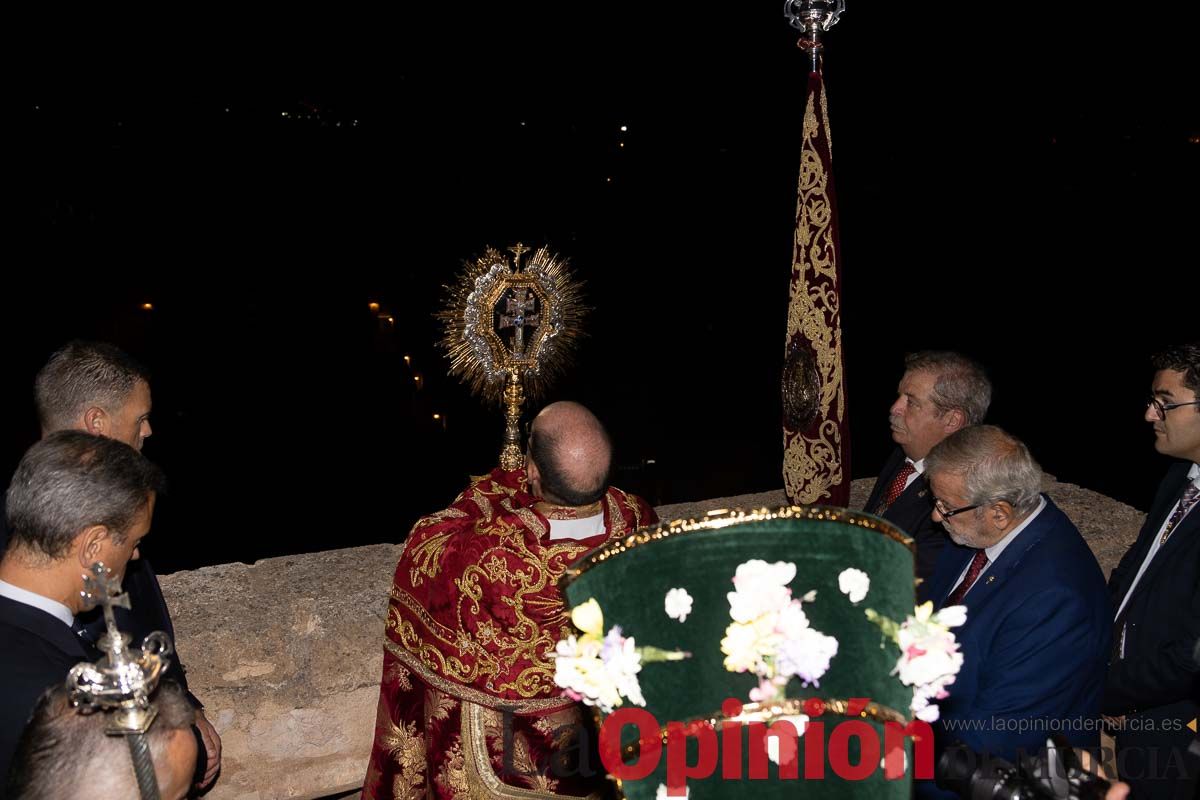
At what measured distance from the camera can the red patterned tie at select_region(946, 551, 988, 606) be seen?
8.80 ft

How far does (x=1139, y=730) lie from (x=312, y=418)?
556 cm

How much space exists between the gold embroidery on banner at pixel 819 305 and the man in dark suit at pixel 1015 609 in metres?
1.36

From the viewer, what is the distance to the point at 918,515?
3.31 meters

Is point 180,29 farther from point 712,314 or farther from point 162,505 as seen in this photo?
point 712,314

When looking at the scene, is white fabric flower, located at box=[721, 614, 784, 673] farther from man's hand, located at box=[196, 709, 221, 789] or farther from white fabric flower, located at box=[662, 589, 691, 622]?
man's hand, located at box=[196, 709, 221, 789]

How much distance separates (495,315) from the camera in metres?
3.40

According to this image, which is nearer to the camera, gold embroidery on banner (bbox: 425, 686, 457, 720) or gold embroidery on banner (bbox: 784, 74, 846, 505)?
gold embroidery on banner (bbox: 425, 686, 457, 720)

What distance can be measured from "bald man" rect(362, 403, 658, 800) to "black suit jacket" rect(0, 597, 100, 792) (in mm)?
961

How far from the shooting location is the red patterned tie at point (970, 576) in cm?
268

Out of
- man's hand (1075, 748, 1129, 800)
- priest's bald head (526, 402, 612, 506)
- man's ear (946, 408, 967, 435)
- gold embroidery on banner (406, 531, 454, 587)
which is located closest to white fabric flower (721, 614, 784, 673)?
man's hand (1075, 748, 1129, 800)

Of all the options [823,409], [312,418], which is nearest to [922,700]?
[823,409]

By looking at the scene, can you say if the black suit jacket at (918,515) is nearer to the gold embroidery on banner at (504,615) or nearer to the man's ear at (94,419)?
the gold embroidery on banner at (504,615)

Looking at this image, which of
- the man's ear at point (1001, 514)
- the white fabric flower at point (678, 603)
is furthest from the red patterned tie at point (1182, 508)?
the white fabric flower at point (678, 603)

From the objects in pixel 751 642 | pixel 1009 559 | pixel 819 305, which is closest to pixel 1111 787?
pixel 751 642
